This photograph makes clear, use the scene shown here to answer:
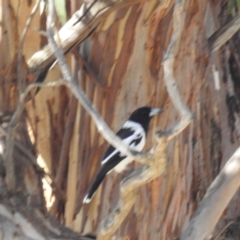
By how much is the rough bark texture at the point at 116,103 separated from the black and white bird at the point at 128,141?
6cm

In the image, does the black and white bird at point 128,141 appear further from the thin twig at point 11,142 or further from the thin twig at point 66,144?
the thin twig at point 11,142

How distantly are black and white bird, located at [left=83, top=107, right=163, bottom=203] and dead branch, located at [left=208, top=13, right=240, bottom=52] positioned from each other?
13.7 inches

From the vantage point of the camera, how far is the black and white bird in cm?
253

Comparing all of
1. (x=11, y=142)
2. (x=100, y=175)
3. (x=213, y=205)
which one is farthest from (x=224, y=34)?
(x=11, y=142)

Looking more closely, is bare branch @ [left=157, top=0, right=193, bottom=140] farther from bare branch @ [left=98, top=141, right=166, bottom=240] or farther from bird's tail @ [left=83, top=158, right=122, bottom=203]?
bird's tail @ [left=83, top=158, right=122, bottom=203]

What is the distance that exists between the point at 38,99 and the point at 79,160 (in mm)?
302

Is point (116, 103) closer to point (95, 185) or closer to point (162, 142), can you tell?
point (95, 185)

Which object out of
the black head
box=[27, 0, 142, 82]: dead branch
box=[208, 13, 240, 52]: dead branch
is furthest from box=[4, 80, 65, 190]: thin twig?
box=[208, 13, 240, 52]: dead branch

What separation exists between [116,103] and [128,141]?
188 mm

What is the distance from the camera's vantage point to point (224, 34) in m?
2.57

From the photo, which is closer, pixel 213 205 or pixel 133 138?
pixel 213 205

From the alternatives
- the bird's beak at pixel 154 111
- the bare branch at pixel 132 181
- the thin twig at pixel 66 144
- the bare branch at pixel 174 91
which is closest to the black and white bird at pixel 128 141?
the bird's beak at pixel 154 111

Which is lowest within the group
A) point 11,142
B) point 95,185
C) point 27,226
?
point 95,185

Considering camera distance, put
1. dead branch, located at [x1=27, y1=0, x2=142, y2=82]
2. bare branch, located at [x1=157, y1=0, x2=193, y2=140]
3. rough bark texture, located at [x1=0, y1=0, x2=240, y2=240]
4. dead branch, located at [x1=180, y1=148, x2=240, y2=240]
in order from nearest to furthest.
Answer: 1. bare branch, located at [x1=157, y1=0, x2=193, y2=140]
2. dead branch, located at [x1=180, y1=148, x2=240, y2=240]
3. dead branch, located at [x1=27, y1=0, x2=142, y2=82]
4. rough bark texture, located at [x1=0, y1=0, x2=240, y2=240]
